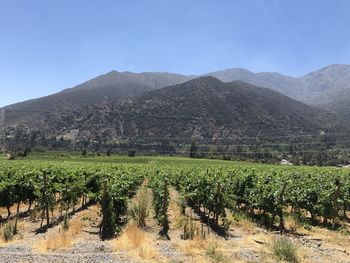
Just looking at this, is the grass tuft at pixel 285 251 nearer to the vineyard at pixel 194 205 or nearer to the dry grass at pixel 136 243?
the vineyard at pixel 194 205

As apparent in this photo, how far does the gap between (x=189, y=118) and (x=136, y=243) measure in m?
161

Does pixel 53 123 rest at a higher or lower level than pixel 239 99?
lower

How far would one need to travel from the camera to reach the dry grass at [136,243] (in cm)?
1175

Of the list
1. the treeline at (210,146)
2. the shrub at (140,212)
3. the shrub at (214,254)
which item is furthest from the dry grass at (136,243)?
the treeline at (210,146)

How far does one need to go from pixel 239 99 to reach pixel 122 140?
218 ft

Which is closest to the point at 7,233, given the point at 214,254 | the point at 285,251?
the point at 214,254

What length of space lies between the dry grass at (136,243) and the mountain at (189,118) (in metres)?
145

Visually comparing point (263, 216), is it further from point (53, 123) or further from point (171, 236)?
point (53, 123)

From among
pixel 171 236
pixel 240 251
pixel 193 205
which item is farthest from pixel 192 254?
pixel 193 205

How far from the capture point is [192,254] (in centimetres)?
1193

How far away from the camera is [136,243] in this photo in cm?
1280

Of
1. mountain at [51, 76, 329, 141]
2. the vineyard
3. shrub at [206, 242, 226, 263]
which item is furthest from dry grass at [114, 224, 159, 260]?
mountain at [51, 76, 329, 141]

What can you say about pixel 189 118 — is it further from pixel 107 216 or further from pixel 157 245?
pixel 157 245

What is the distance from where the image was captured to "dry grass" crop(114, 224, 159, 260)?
463 inches
